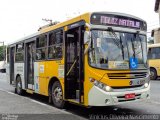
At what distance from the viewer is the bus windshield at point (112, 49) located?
8.95m

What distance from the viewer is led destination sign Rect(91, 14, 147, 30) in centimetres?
912

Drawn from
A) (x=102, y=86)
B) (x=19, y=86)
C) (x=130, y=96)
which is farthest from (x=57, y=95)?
(x=19, y=86)

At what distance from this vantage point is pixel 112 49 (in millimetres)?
9102

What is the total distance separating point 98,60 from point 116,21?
4.34 feet

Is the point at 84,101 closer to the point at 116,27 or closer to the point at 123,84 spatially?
the point at 123,84

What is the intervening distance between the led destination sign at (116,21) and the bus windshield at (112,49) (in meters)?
0.27

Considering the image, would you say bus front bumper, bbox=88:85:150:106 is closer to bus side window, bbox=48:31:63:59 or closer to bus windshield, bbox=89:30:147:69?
bus windshield, bbox=89:30:147:69

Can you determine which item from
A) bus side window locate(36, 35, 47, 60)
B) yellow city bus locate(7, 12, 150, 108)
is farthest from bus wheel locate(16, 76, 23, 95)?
yellow city bus locate(7, 12, 150, 108)

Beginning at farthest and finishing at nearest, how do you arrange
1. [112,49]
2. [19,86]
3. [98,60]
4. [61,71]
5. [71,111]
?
1. [19,86]
2. [61,71]
3. [71,111]
4. [112,49]
5. [98,60]

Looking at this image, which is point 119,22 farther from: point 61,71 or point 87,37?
point 61,71

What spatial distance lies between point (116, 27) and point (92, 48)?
99cm

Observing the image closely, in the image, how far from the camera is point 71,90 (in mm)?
10320

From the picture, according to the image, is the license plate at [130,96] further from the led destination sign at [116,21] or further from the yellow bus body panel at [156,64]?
the yellow bus body panel at [156,64]

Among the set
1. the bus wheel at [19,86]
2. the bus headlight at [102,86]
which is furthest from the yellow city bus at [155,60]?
the bus headlight at [102,86]
